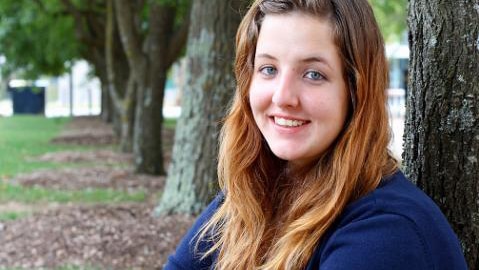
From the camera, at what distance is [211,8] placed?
723cm

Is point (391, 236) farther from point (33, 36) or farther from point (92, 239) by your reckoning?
point (33, 36)

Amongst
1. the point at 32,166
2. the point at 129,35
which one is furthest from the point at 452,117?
the point at 32,166

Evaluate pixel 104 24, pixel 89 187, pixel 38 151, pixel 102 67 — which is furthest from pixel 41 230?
pixel 102 67

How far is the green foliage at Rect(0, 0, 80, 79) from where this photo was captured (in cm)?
1662

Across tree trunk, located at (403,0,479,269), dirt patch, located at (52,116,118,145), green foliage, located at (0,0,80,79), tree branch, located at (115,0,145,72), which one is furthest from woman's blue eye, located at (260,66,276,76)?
dirt patch, located at (52,116,118,145)

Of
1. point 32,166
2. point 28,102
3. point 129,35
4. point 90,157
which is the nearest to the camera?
point 129,35

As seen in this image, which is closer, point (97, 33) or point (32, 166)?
point (32, 166)

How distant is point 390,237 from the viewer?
1.74m

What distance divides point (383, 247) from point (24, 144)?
61.3 feet

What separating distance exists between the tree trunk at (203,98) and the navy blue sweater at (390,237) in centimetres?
535

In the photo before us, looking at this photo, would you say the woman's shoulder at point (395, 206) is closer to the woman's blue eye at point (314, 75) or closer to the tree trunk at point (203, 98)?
the woman's blue eye at point (314, 75)

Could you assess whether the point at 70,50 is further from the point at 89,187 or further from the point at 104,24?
the point at 89,187

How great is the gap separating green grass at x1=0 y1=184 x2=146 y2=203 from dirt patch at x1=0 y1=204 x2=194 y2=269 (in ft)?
4.66

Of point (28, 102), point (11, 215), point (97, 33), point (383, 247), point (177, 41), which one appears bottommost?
point (28, 102)
